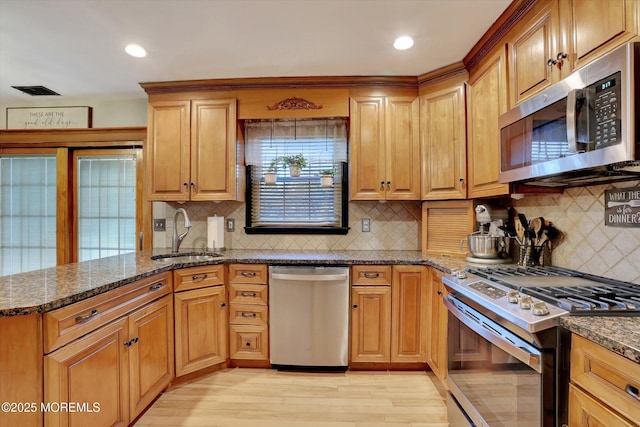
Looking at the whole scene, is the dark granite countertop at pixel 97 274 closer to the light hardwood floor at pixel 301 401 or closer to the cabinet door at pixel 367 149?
the cabinet door at pixel 367 149

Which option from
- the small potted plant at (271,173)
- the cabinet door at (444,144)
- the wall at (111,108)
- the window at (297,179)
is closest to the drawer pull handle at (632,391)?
the cabinet door at (444,144)

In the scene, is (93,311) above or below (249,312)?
above

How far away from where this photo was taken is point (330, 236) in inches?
115

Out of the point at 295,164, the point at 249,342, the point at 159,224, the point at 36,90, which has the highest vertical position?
the point at 36,90

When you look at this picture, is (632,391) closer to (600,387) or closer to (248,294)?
(600,387)

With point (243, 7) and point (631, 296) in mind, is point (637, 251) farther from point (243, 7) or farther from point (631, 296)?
point (243, 7)

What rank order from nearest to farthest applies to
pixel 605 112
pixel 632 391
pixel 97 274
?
1. pixel 632 391
2. pixel 605 112
3. pixel 97 274

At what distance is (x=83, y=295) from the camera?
1.34 metres

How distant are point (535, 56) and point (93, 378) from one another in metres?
2.70

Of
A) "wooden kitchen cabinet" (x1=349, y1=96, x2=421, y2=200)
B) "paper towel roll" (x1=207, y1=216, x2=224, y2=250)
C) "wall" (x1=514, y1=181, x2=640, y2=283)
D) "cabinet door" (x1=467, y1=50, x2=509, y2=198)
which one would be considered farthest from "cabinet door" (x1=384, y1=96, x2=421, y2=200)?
"paper towel roll" (x1=207, y1=216, x2=224, y2=250)

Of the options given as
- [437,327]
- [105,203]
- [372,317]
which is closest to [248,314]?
[372,317]

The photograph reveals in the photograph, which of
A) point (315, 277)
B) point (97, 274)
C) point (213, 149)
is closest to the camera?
point (97, 274)

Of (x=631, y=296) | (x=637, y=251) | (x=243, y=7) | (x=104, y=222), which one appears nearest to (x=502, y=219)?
(x=637, y=251)

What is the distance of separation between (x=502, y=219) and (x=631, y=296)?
1180 millimetres
